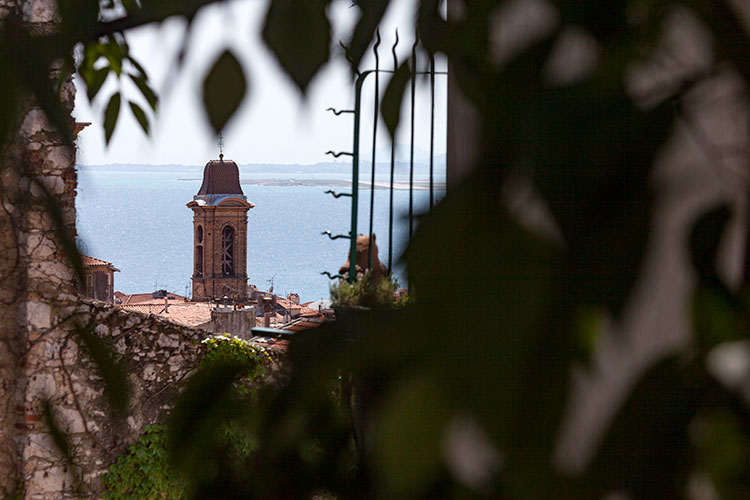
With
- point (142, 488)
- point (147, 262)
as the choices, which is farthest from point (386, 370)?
point (142, 488)

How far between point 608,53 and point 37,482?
360 centimetres

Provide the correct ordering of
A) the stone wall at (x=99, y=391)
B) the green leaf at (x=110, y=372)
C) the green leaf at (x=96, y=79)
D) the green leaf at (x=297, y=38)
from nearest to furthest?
the green leaf at (x=297, y=38)
the green leaf at (x=110, y=372)
the green leaf at (x=96, y=79)
the stone wall at (x=99, y=391)

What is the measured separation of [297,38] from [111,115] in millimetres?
236

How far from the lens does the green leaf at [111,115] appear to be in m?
0.45

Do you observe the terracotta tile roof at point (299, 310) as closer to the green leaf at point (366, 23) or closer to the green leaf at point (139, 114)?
the green leaf at point (139, 114)

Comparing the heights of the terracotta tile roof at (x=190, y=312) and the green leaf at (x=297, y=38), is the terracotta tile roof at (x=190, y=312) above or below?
below

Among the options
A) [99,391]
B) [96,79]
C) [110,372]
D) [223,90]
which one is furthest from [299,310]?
[223,90]

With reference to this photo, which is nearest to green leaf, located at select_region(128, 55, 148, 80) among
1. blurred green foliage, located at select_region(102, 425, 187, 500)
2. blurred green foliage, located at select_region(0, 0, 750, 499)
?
blurred green foliage, located at select_region(0, 0, 750, 499)

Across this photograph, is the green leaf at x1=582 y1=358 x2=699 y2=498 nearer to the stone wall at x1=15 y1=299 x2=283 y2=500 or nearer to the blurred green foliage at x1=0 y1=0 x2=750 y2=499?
the blurred green foliage at x1=0 y1=0 x2=750 y2=499

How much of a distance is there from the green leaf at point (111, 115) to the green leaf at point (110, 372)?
120 mm

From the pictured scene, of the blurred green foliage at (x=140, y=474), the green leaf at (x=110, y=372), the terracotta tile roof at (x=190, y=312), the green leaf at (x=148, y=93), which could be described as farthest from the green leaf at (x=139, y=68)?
the terracotta tile roof at (x=190, y=312)

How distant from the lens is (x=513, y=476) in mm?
165

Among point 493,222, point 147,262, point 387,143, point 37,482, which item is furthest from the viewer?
point 37,482

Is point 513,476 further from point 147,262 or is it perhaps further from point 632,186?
point 147,262
